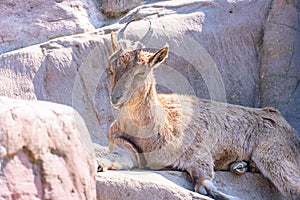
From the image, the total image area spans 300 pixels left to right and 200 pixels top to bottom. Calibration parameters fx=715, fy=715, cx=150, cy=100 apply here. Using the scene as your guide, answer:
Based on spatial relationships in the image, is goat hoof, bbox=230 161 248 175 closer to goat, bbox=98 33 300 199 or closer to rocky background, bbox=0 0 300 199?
goat, bbox=98 33 300 199

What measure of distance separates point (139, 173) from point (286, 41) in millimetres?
2972

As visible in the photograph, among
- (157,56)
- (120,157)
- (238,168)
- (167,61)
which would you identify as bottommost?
(238,168)

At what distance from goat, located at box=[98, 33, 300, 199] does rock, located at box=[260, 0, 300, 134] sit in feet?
2.88

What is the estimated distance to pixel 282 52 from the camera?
800 centimetres

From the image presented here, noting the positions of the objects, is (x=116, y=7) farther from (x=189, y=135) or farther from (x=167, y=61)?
(x=189, y=135)

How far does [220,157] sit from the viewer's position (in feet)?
22.2

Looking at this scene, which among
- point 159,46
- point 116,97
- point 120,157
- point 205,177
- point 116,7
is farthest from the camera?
point 116,7

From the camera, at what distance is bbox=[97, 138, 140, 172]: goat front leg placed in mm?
5918

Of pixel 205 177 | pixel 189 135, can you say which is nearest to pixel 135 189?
pixel 205 177

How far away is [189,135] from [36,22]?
2.60m

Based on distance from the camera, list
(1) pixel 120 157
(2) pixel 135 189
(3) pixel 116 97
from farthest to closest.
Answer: (1) pixel 120 157, (3) pixel 116 97, (2) pixel 135 189

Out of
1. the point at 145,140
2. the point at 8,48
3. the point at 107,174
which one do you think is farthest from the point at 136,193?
the point at 8,48

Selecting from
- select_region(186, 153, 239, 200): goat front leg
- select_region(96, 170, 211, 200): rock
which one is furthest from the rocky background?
select_region(96, 170, 211, 200): rock

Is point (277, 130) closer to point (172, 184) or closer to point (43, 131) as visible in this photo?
point (172, 184)
